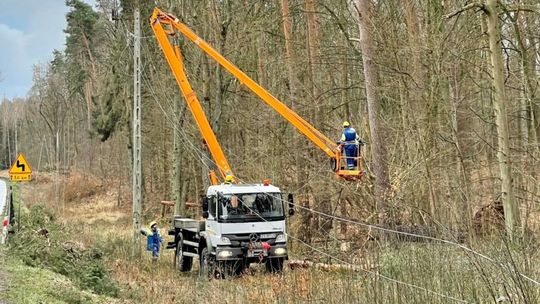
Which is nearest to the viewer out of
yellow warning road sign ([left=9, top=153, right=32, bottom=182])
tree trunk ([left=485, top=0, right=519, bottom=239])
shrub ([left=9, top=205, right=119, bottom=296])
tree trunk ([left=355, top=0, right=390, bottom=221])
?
tree trunk ([left=485, top=0, right=519, bottom=239])

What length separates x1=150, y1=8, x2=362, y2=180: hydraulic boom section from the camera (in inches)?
553

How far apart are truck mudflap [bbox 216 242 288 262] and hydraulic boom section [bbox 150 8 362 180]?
2.72m

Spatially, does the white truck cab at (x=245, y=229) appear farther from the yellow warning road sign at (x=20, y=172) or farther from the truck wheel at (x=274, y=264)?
the yellow warning road sign at (x=20, y=172)

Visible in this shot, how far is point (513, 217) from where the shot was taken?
10750 mm

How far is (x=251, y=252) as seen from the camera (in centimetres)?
1577

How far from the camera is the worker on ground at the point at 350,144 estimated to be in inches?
537

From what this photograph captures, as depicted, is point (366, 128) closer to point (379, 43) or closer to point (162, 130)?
point (379, 43)

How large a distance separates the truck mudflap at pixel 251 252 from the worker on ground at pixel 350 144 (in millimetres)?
3337

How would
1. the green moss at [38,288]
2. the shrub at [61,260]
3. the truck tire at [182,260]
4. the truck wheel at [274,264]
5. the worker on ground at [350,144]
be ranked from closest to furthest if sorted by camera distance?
the green moss at [38,288], the shrub at [61,260], the worker on ground at [350,144], the truck wheel at [274,264], the truck tire at [182,260]

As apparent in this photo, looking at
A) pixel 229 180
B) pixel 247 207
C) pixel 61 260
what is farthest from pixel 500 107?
pixel 61 260

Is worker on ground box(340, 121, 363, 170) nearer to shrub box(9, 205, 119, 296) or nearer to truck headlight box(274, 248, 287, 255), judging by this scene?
truck headlight box(274, 248, 287, 255)

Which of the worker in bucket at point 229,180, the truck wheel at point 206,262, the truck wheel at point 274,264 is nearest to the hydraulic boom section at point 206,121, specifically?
the worker in bucket at point 229,180

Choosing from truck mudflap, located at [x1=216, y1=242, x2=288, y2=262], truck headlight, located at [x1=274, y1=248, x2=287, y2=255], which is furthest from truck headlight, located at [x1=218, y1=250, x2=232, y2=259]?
truck headlight, located at [x1=274, y1=248, x2=287, y2=255]

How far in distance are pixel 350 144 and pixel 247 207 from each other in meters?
3.73
